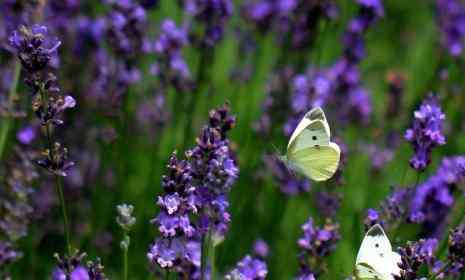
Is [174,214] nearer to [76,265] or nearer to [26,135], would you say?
[76,265]

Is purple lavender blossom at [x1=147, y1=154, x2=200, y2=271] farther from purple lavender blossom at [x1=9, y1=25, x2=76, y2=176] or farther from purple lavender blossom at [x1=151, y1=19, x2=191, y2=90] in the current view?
purple lavender blossom at [x1=151, y1=19, x2=191, y2=90]

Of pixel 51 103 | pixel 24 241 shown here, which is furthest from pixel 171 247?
pixel 24 241

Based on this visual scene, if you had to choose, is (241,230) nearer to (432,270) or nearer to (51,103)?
(432,270)

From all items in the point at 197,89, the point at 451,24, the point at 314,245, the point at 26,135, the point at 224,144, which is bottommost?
the point at 314,245

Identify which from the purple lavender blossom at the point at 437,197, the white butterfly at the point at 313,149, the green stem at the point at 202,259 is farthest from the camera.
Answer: the purple lavender blossom at the point at 437,197

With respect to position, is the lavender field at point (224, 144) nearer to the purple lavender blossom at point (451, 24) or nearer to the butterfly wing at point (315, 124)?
the purple lavender blossom at point (451, 24)

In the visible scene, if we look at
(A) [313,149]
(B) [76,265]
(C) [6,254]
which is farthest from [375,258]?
(C) [6,254]

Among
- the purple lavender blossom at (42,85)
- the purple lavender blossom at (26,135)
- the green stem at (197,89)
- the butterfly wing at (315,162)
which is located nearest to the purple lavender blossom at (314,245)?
the butterfly wing at (315,162)
